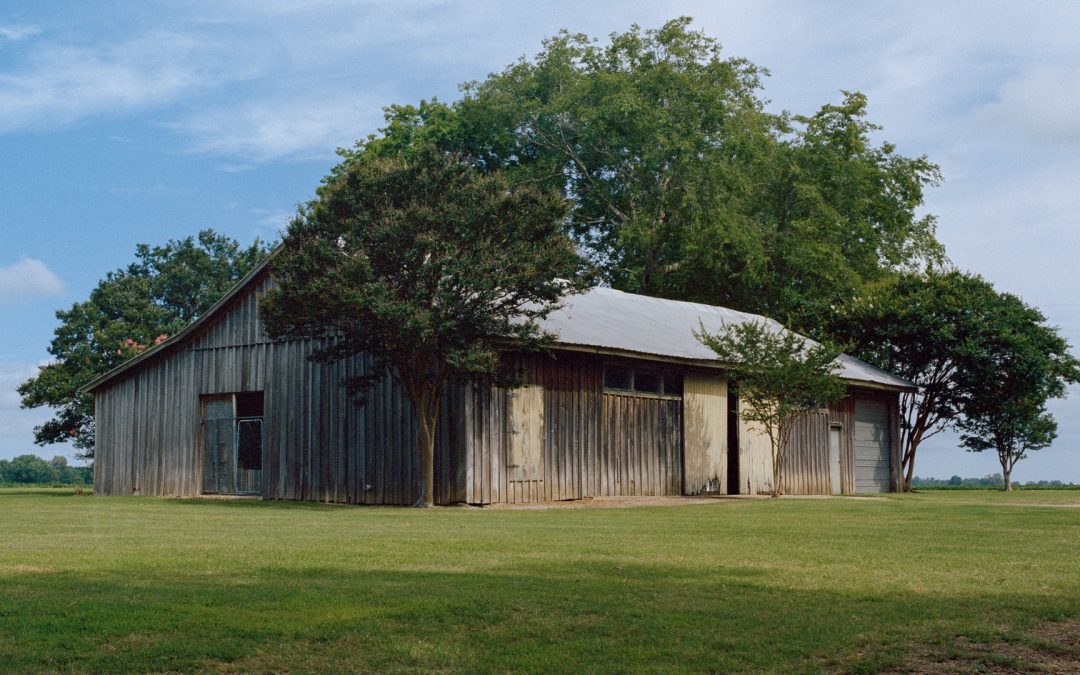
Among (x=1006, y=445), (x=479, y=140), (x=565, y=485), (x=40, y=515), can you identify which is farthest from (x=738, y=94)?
(x=40, y=515)

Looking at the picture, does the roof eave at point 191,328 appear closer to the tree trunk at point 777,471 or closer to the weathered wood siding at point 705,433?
the weathered wood siding at point 705,433

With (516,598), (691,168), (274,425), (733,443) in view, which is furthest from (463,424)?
(691,168)

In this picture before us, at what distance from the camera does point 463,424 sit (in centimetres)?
2631

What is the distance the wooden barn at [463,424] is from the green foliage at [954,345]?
263 inches

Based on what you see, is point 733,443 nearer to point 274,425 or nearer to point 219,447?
point 274,425

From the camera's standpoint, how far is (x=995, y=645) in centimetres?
762

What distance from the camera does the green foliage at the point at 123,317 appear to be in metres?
48.5

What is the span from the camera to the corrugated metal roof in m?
28.7

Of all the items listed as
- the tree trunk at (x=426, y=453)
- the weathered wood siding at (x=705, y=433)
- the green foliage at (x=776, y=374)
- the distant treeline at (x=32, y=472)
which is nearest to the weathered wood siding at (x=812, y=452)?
the weathered wood siding at (x=705, y=433)

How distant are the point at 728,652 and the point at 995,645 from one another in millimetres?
1852

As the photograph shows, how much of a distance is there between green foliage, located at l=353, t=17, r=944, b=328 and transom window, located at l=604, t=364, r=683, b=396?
1786cm

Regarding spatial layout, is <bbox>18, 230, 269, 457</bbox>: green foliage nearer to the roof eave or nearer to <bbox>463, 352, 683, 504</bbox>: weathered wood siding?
the roof eave

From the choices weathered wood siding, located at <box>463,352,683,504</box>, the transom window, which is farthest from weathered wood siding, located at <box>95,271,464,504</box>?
the transom window

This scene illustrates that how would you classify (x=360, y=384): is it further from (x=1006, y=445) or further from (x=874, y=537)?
(x=1006, y=445)
